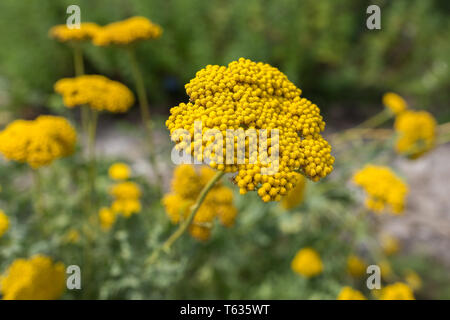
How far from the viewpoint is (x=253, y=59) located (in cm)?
180

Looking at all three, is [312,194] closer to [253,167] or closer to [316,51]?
[253,167]

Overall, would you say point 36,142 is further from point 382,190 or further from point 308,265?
point 382,190

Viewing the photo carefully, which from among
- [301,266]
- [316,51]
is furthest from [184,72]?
[301,266]

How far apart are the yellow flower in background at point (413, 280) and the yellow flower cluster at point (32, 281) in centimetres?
207

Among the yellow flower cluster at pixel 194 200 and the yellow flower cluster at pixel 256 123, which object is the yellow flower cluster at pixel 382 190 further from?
the yellow flower cluster at pixel 256 123

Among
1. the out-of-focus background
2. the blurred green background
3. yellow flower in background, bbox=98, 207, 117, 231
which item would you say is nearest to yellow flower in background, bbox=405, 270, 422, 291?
the out-of-focus background

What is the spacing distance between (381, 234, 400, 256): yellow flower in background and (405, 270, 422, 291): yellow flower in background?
166mm

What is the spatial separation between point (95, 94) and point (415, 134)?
1.80 metres

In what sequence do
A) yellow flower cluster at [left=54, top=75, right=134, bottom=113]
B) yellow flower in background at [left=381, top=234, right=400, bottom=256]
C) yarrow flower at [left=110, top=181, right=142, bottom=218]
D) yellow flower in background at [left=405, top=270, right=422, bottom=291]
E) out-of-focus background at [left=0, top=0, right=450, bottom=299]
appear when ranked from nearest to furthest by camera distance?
yellow flower cluster at [left=54, top=75, right=134, bottom=113] → yarrow flower at [left=110, top=181, right=142, bottom=218] → out-of-focus background at [left=0, top=0, right=450, bottom=299] → yellow flower in background at [left=405, top=270, right=422, bottom=291] → yellow flower in background at [left=381, top=234, right=400, bottom=256]

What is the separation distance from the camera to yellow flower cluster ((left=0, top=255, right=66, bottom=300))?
124cm

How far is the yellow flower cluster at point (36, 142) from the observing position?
1.15m

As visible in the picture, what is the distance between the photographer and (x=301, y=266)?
5.50 ft

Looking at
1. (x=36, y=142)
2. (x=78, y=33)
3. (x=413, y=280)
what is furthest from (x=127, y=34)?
(x=413, y=280)

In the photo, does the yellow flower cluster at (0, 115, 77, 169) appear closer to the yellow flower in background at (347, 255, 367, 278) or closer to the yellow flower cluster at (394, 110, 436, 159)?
the yellow flower in background at (347, 255, 367, 278)
